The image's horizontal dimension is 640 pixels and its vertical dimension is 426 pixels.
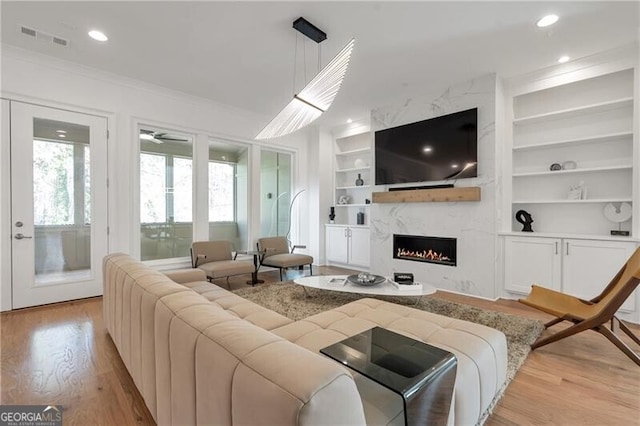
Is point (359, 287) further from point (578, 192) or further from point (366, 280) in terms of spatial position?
point (578, 192)

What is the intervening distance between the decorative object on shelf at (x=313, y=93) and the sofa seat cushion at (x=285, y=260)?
2142mm

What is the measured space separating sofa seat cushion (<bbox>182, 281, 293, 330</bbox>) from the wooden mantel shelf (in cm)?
315

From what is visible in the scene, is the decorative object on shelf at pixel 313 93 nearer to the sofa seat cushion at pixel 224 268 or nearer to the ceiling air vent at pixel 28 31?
the sofa seat cushion at pixel 224 268

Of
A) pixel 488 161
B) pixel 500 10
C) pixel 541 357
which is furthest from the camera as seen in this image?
pixel 488 161

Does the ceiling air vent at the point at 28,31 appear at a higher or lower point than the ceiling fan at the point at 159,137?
higher

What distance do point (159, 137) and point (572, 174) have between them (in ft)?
19.2

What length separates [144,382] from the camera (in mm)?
1536

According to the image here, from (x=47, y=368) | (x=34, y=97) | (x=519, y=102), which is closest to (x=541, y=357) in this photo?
(x=519, y=102)

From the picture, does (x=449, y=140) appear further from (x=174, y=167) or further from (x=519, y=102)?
(x=174, y=167)

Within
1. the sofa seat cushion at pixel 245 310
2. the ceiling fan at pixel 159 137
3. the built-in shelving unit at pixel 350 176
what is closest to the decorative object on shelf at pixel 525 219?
the built-in shelving unit at pixel 350 176

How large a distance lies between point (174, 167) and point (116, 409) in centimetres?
374

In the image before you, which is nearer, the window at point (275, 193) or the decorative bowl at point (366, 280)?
the decorative bowl at point (366, 280)

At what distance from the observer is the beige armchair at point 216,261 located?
157 inches

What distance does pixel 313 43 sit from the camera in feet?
10.6
